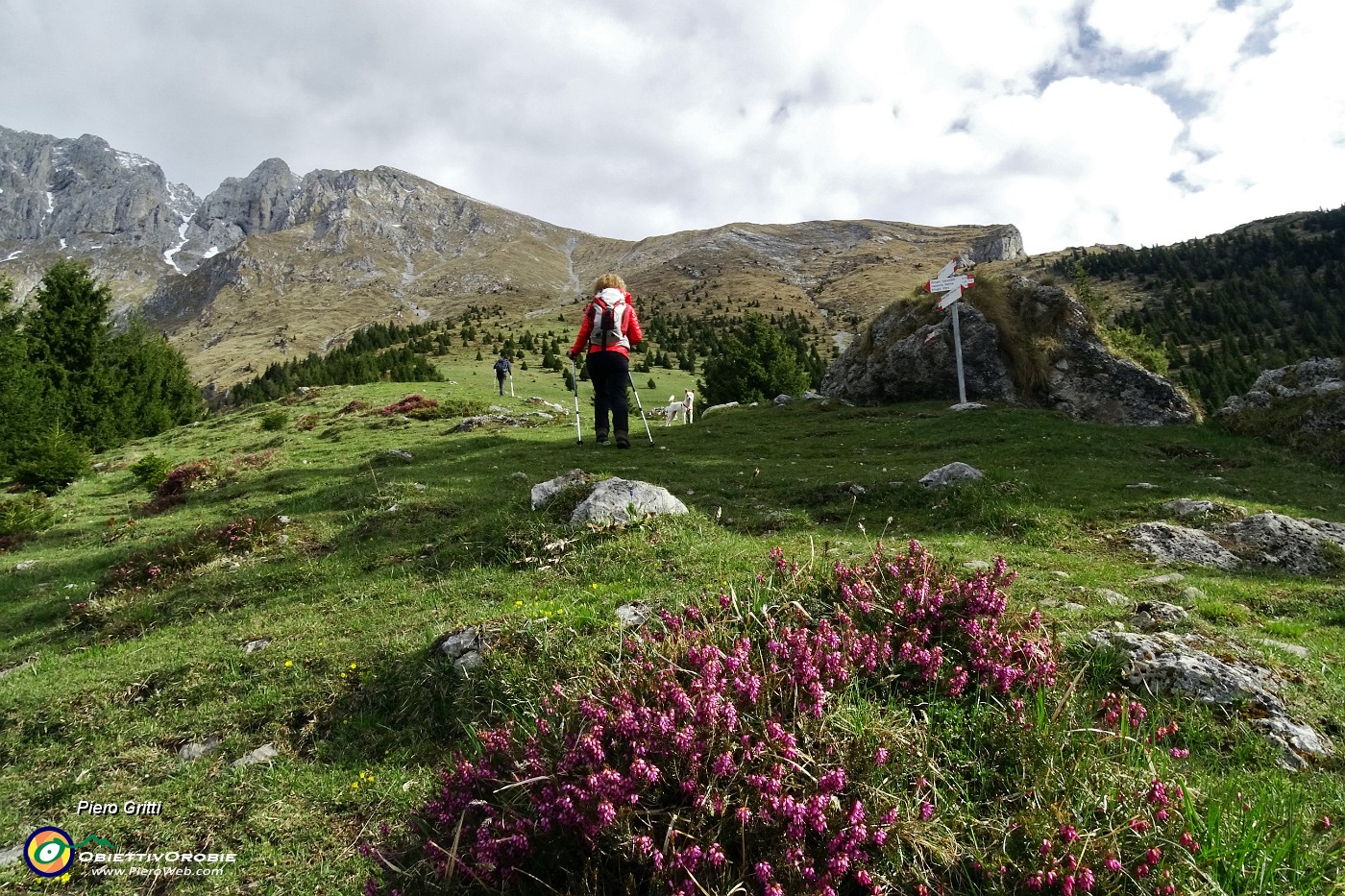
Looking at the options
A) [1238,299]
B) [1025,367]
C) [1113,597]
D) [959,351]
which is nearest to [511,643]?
[1113,597]

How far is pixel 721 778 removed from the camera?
263 cm

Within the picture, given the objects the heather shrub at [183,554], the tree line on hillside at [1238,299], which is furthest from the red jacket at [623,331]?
the tree line on hillside at [1238,299]

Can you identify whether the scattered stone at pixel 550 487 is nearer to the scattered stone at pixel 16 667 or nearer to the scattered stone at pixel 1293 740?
the scattered stone at pixel 16 667

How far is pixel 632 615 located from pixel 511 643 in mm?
1073

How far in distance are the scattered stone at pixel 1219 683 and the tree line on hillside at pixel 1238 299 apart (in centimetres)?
5666

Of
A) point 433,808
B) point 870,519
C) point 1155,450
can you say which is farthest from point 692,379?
point 433,808

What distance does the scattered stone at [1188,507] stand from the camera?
10125mm

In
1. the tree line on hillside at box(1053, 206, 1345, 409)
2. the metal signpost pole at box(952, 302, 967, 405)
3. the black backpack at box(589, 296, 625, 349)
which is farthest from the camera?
the tree line on hillside at box(1053, 206, 1345, 409)

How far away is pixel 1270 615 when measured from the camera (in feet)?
20.9

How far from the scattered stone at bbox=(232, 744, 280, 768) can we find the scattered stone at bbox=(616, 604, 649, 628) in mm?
2966

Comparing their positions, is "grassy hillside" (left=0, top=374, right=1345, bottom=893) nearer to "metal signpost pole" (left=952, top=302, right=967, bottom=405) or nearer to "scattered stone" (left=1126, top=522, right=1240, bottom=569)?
"scattered stone" (left=1126, top=522, right=1240, bottom=569)

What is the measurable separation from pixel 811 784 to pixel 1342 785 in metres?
3.09

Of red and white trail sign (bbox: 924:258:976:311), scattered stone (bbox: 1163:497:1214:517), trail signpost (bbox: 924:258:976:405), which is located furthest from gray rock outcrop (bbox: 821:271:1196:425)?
scattered stone (bbox: 1163:497:1214:517)

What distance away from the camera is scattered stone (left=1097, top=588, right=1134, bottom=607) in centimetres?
622
